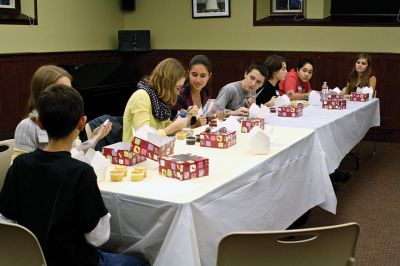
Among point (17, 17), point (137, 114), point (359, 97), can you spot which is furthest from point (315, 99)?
point (17, 17)

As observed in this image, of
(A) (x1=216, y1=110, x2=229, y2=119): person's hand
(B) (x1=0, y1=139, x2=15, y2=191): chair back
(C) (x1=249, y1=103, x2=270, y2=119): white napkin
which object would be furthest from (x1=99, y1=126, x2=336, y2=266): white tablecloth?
(A) (x1=216, y1=110, x2=229, y2=119): person's hand

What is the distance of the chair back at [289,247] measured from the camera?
1.50 meters

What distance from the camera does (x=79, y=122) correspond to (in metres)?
1.81

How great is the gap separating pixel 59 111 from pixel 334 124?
112 inches

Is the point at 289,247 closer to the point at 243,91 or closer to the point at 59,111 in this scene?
the point at 59,111

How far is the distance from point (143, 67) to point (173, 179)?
6763mm

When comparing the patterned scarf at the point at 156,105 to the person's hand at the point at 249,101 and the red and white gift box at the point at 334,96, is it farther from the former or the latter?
the red and white gift box at the point at 334,96

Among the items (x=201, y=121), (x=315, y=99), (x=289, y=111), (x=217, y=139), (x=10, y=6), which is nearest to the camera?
(x=217, y=139)

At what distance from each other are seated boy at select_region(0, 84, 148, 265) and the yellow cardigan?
55.7 inches

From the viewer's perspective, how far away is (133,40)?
8.38 metres

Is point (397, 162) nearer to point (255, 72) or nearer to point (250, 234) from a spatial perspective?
point (255, 72)

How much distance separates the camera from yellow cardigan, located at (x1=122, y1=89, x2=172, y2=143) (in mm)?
3230

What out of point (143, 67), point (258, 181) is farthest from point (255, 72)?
point (143, 67)

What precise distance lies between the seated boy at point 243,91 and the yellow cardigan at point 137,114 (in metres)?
1.12
